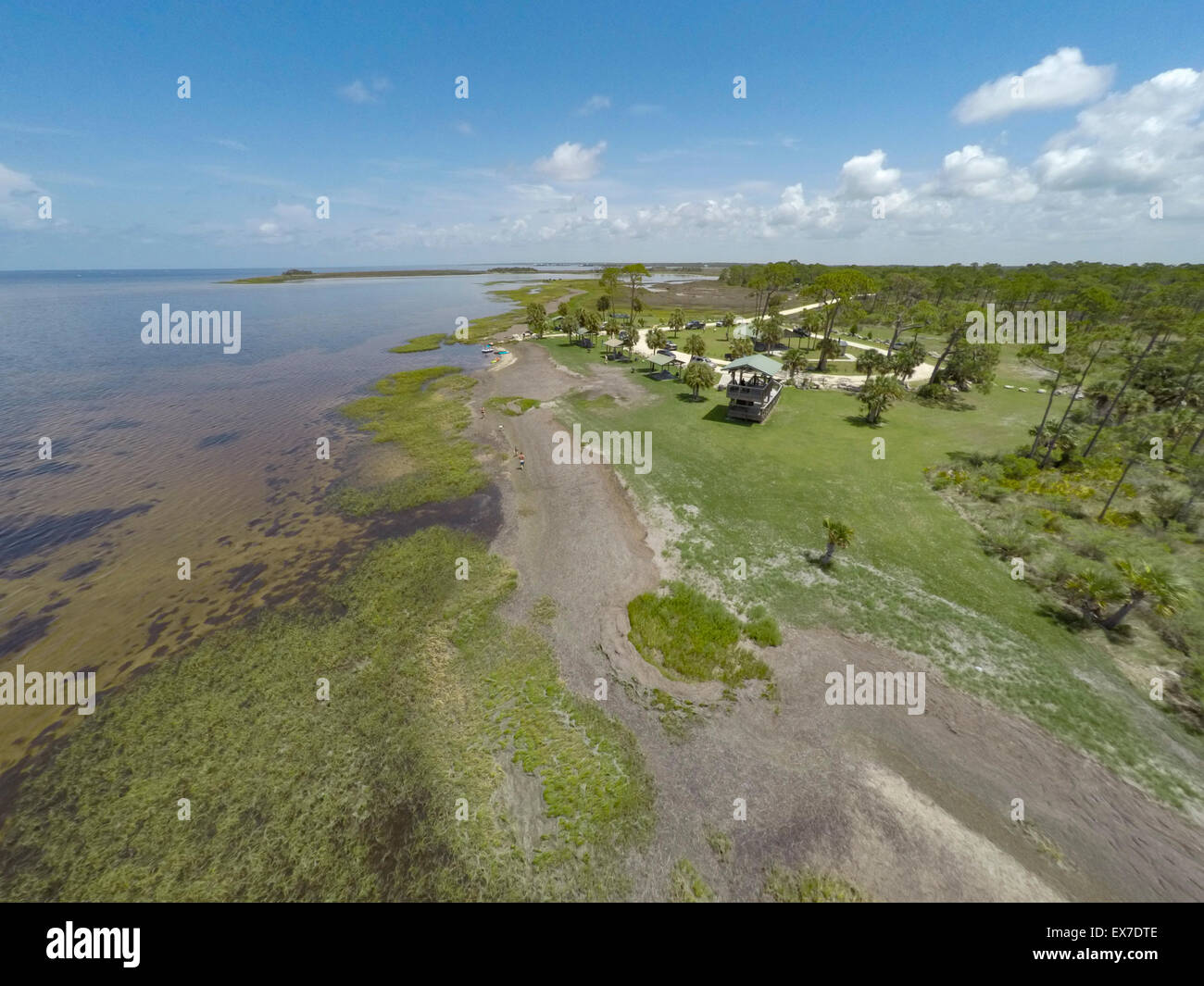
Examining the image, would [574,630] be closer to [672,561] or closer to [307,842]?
[672,561]

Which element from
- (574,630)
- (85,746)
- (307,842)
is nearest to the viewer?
(307,842)

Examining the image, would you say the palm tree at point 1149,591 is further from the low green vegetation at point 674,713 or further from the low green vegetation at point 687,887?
the low green vegetation at point 687,887

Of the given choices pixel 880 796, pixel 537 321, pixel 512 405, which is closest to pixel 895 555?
pixel 880 796

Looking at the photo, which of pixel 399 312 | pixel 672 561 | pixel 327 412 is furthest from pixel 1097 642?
pixel 399 312

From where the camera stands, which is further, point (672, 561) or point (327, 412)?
point (327, 412)

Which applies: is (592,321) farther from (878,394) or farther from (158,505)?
(158,505)

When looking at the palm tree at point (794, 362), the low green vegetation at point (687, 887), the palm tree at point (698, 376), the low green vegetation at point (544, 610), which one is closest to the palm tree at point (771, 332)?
the palm tree at point (794, 362)

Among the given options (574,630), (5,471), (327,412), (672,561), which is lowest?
(574,630)
